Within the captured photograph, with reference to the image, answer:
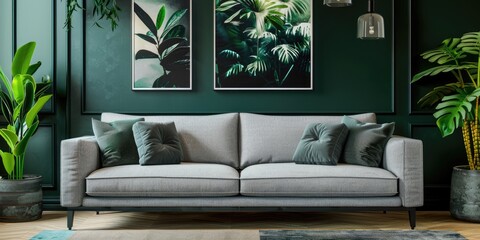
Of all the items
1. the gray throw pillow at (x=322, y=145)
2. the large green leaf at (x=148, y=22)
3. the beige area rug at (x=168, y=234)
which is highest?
the large green leaf at (x=148, y=22)

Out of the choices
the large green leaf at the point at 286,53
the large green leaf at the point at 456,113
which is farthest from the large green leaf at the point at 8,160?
the large green leaf at the point at 456,113

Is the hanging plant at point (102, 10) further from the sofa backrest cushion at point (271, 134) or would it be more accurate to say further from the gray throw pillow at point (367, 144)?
the gray throw pillow at point (367, 144)

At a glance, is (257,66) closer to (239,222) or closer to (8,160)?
(239,222)

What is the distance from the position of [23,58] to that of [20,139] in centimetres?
60

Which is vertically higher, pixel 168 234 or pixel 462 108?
pixel 462 108

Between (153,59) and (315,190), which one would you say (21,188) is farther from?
(315,190)

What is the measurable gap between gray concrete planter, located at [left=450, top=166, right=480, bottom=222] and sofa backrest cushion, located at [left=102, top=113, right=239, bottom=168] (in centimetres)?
162

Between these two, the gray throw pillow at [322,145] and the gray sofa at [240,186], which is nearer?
the gray sofa at [240,186]

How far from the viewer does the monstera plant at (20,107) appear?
4742 millimetres

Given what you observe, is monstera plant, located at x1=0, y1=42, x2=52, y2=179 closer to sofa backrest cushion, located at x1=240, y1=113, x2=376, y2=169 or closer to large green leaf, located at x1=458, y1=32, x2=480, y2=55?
sofa backrest cushion, located at x1=240, y1=113, x2=376, y2=169

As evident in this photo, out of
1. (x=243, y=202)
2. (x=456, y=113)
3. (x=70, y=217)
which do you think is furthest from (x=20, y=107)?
(x=456, y=113)

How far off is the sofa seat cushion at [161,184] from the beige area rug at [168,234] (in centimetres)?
24

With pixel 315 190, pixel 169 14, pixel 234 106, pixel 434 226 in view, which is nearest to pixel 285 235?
pixel 315 190

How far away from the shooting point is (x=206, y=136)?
16.5ft
